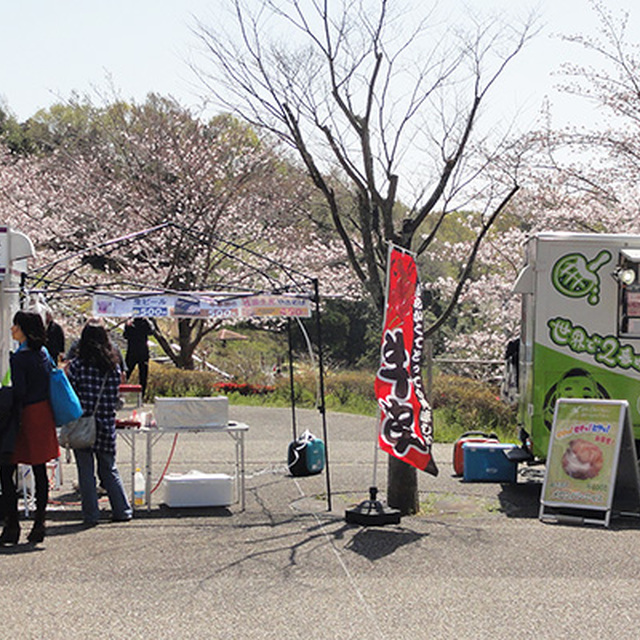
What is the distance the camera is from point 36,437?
7.03 meters

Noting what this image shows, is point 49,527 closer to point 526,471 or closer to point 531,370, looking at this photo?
point 531,370

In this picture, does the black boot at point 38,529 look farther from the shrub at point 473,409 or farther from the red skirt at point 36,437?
the shrub at point 473,409

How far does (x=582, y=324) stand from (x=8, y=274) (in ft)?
17.7

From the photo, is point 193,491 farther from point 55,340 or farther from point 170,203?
point 170,203

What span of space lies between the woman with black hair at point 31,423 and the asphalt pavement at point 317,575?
0.30 metres

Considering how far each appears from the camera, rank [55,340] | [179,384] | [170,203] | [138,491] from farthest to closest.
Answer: [170,203]
[179,384]
[55,340]
[138,491]

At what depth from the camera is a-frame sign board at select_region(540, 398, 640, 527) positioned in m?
8.27

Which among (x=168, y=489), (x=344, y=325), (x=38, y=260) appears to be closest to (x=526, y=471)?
(x=168, y=489)

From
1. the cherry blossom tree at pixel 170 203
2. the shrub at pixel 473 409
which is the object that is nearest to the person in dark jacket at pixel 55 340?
the shrub at pixel 473 409

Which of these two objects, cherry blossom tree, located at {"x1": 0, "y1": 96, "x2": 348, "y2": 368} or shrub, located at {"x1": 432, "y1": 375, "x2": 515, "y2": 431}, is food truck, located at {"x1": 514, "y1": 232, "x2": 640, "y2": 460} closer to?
shrub, located at {"x1": 432, "y1": 375, "x2": 515, "y2": 431}

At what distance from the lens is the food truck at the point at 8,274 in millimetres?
8367

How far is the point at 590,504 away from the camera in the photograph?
26.8ft

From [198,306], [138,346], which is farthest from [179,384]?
[198,306]

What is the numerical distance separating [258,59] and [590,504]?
5167mm
